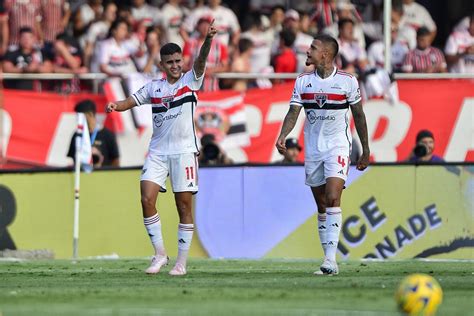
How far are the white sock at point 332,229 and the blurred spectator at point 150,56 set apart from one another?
871 cm

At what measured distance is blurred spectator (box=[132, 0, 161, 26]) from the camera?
22.8 meters

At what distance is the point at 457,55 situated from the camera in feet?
76.4

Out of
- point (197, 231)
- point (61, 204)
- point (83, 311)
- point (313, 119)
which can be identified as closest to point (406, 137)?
point (197, 231)

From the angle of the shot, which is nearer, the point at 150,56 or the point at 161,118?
the point at 161,118

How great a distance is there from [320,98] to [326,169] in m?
0.76

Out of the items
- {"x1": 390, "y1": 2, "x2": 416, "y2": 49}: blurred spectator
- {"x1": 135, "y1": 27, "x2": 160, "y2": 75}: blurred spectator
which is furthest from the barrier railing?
{"x1": 390, "y1": 2, "x2": 416, "y2": 49}: blurred spectator

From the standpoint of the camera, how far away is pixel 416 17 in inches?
949

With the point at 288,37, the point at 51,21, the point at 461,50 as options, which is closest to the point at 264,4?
the point at 288,37

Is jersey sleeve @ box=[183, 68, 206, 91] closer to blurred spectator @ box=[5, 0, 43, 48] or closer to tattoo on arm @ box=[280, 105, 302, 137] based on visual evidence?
tattoo on arm @ box=[280, 105, 302, 137]

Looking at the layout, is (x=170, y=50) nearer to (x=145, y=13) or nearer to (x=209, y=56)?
(x=209, y=56)

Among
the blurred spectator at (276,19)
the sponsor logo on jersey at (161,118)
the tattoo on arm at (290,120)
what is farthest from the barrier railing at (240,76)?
the tattoo on arm at (290,120)

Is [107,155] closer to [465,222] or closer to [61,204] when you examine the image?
[61,204]

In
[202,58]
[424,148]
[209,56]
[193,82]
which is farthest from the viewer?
[209,56]

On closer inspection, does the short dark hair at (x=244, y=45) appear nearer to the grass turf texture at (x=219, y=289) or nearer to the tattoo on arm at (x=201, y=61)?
the grass turf texture at (x=219, y=289)
